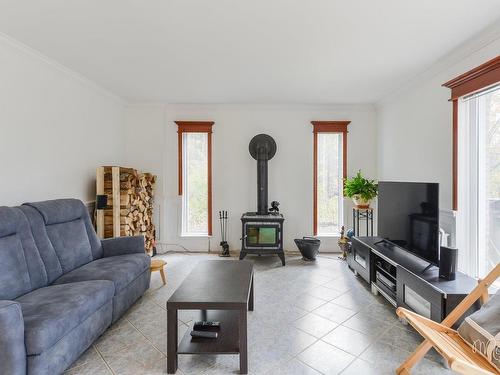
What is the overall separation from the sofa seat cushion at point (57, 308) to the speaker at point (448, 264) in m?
2.70

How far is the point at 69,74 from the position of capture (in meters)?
3.28

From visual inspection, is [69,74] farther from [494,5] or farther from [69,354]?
[494,5]

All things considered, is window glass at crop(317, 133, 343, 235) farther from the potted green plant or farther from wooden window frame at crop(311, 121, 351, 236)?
the potted green plant

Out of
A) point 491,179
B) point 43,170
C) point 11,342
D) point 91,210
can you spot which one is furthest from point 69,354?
point 491,179

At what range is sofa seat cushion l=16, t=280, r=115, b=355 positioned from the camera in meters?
1.57

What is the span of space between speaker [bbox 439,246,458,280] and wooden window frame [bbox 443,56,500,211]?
2.32ft

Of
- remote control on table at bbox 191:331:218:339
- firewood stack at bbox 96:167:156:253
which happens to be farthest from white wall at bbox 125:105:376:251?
remote control on table at bbox 191:331:218:339

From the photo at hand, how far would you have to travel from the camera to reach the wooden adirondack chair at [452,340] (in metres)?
1.33

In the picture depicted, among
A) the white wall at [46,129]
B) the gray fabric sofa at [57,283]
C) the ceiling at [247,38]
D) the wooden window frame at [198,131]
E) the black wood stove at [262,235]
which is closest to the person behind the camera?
the gray fabric sofa at [57,283]

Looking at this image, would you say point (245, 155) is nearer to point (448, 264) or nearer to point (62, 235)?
point (62, 235)

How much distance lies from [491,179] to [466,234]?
1.82ft

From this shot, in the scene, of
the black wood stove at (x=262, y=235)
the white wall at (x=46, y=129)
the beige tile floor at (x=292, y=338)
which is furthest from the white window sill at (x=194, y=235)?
the white wall at (x=46, y=129)

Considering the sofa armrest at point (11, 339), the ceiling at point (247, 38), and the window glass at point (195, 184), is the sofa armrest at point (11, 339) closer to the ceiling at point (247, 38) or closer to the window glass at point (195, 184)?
the ceiling at point (247, 38)

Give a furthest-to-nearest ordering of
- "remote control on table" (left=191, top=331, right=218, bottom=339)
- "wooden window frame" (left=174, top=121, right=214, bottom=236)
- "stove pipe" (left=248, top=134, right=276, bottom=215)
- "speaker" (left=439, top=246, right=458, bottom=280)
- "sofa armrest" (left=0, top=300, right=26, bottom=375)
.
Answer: "wooden window frame" (left=174, top=121, right=214, bottom=236), "stove pipe" (left=248, top=134, right=276, bottom=215), "speaker" (left=439, top=246, right=458, bottom=280), "remote control on table" (left=191, top=331, right=218, bottom=339), "sofa armrest" (left=0, top=300, right=26, bottom=375)
